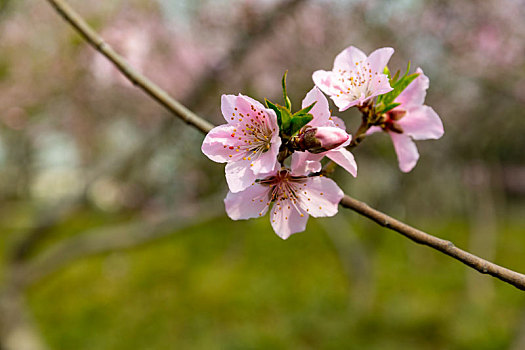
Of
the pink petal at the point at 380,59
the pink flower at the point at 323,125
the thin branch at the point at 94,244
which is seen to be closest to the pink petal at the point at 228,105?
the pink flower at the point at 323,125

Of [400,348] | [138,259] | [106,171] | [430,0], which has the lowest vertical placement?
[400,348]

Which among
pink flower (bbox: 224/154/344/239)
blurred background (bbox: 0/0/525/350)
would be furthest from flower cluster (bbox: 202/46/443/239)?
blurred background (bbox: 0/0/525/350)

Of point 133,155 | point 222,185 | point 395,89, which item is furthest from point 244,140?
point 222,185

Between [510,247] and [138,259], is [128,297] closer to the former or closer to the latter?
[138,259]

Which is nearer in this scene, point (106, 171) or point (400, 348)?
point (106, 171)

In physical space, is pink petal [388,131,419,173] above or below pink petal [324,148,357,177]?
above

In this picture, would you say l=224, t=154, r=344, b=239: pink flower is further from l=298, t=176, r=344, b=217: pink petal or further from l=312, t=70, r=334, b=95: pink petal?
l=312, t=70, r=334, b=95: pink petal

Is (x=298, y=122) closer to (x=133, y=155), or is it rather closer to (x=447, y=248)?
(x=447, y=248)

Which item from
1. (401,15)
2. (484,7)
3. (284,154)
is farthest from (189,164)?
(284,154)
